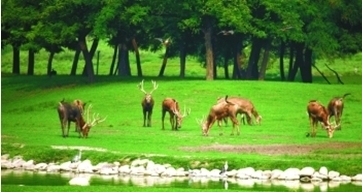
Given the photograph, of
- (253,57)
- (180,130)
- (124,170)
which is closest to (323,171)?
(124,170)

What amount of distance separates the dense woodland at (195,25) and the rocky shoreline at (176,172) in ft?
84.6

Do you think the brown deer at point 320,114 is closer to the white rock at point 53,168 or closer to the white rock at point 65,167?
the white rock at point 65,167

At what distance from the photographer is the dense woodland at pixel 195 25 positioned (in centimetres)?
5903

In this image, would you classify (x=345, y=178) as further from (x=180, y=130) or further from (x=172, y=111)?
(x=180, y=130)

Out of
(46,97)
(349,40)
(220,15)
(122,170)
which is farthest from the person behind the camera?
(349,40)

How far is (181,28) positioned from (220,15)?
350 cm

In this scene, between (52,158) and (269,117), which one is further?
(269,117)

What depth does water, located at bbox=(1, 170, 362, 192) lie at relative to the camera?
91.9 feet

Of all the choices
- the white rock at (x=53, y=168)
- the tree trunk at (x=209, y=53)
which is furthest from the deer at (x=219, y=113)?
the tree trunk at (x=209, y=53)

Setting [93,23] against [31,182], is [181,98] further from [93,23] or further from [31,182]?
[31,182]

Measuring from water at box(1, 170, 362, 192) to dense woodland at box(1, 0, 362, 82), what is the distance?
2790cm

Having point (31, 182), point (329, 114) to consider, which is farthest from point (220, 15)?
point (31, 182)

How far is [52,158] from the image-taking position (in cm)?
3378

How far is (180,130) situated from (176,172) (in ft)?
36.0
